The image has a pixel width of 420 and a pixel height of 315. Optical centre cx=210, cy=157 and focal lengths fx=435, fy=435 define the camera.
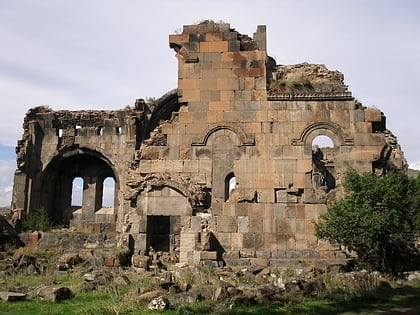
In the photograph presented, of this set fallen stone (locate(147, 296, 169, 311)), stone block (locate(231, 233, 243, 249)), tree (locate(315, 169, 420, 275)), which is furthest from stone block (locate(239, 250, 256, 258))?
fallen stone (locate(147, 296, 169, 311))

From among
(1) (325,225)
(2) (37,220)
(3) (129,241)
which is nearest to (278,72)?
(1) (325,225)

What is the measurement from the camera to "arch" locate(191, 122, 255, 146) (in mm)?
12273

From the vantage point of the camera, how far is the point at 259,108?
12.5m

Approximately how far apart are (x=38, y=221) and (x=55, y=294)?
13.4 meters

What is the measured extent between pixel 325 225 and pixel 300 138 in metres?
2.95

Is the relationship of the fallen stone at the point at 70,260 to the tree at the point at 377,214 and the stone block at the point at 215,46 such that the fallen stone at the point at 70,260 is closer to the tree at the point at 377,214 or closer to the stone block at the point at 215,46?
the tree at the point at 377,214

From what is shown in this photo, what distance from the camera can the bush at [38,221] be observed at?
19.6m

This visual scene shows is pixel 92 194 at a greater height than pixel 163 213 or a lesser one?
greater

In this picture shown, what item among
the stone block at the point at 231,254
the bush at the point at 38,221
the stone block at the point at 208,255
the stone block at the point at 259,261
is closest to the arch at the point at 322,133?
the stone block at the point at 259,261

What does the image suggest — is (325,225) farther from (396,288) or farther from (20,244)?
(20,244)

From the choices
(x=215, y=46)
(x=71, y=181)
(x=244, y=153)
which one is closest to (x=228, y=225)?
(x=244, y=153)

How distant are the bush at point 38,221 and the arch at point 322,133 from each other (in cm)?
1280

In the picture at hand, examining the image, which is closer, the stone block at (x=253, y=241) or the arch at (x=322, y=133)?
the stone block at (x=253, y=241)

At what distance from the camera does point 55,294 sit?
24.6 ft
